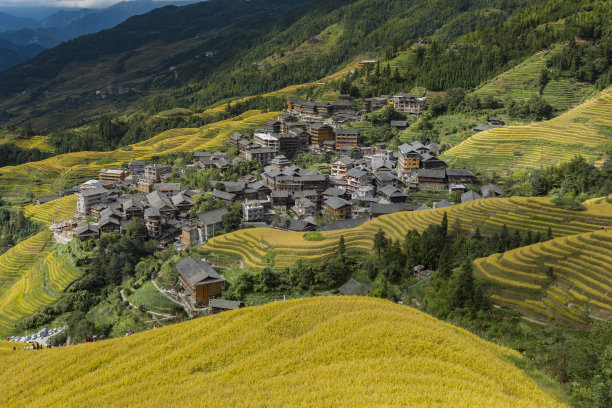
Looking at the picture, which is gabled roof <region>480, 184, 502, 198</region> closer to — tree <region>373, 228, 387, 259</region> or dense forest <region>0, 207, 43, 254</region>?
tree <region>373, 228, 387, 259</region>

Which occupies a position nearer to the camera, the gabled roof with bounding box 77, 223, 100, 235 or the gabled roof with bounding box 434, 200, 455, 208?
the gabled roof with bounding box 434, 200, 455, 208

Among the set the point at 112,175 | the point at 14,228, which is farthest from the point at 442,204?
the point at 14,228

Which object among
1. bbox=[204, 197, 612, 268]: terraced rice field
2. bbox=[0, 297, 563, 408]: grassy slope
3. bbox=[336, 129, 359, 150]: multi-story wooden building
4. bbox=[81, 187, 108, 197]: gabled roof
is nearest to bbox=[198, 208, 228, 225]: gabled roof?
bbox=[204, 197, 612, 268]: terraced rice field

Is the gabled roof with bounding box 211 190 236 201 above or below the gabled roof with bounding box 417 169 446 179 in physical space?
below

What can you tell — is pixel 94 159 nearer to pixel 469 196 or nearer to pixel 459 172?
pixel 459 172

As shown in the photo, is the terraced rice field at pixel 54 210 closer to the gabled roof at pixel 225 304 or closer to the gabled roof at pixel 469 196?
the gabled roof at pixel 225 304

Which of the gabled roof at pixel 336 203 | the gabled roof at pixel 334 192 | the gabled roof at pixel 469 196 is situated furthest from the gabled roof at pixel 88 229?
the gabled roof at pixel 469 196

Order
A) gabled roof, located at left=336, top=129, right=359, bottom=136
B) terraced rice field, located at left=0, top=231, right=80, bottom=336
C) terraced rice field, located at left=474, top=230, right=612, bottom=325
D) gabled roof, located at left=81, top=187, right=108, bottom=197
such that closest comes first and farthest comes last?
1. terraced rice field, located at left=474, top=230, right=612, bottom=325
2. terraced rice field, located at left=0, top=231, right=80, bottom=336
3. gabled roof, located at left=81, top=187, right=108, bottom=197
4. gabled roof, located at left=336, top=129, right=359, bottom=136

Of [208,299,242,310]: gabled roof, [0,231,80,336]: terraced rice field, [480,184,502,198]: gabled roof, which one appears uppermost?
[480,184,502,198]: gabled roof
